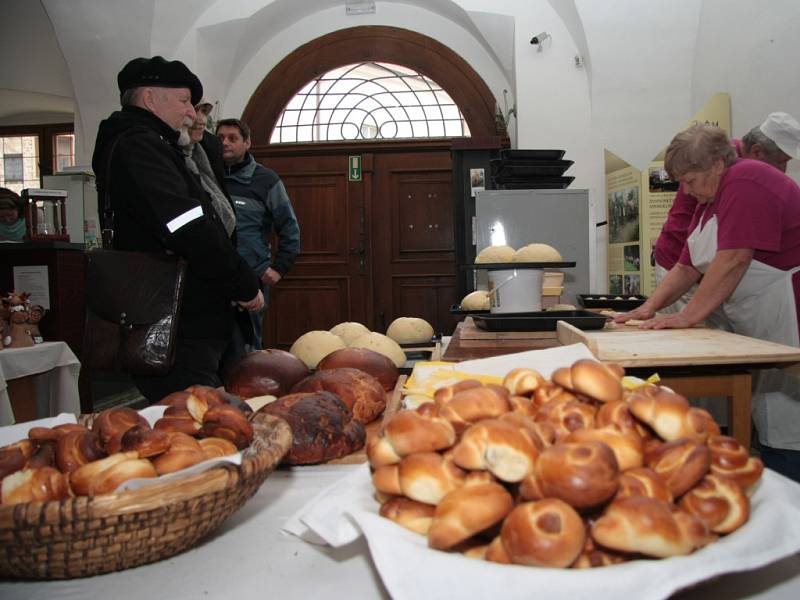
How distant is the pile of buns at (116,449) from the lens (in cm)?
76

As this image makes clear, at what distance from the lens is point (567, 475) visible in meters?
0.62

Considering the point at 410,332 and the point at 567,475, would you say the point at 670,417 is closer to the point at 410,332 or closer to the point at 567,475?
the point at 567,475

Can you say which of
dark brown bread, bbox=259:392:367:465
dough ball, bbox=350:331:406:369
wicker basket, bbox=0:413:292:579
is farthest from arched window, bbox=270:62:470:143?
wicker basket, bbox=0:413:292:579

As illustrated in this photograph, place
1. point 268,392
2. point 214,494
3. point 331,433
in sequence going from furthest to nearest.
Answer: point 268,392
point 331,433
point 214,494

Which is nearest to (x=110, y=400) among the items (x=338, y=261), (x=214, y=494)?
(x=338, y=261)

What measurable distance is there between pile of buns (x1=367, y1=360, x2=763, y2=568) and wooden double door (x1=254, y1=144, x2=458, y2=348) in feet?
22.5

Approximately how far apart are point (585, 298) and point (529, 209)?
2.33ft

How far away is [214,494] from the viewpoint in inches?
30.0

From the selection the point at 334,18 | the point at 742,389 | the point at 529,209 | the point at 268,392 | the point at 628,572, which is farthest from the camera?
the point at 334,18

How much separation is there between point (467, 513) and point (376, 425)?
2.44 feet

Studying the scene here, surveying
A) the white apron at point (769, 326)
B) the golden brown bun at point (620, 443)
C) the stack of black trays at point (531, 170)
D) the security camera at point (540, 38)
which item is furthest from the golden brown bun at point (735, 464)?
the security camera at point (540, 38)

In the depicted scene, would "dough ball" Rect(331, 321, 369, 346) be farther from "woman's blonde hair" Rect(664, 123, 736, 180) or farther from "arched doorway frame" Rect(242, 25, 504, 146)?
"arched doorway frame" Rect(242, 25, 504, 146)

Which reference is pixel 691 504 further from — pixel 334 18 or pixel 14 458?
pixel 334 18

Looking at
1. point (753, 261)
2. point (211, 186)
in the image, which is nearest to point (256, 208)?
point (211, 186)
